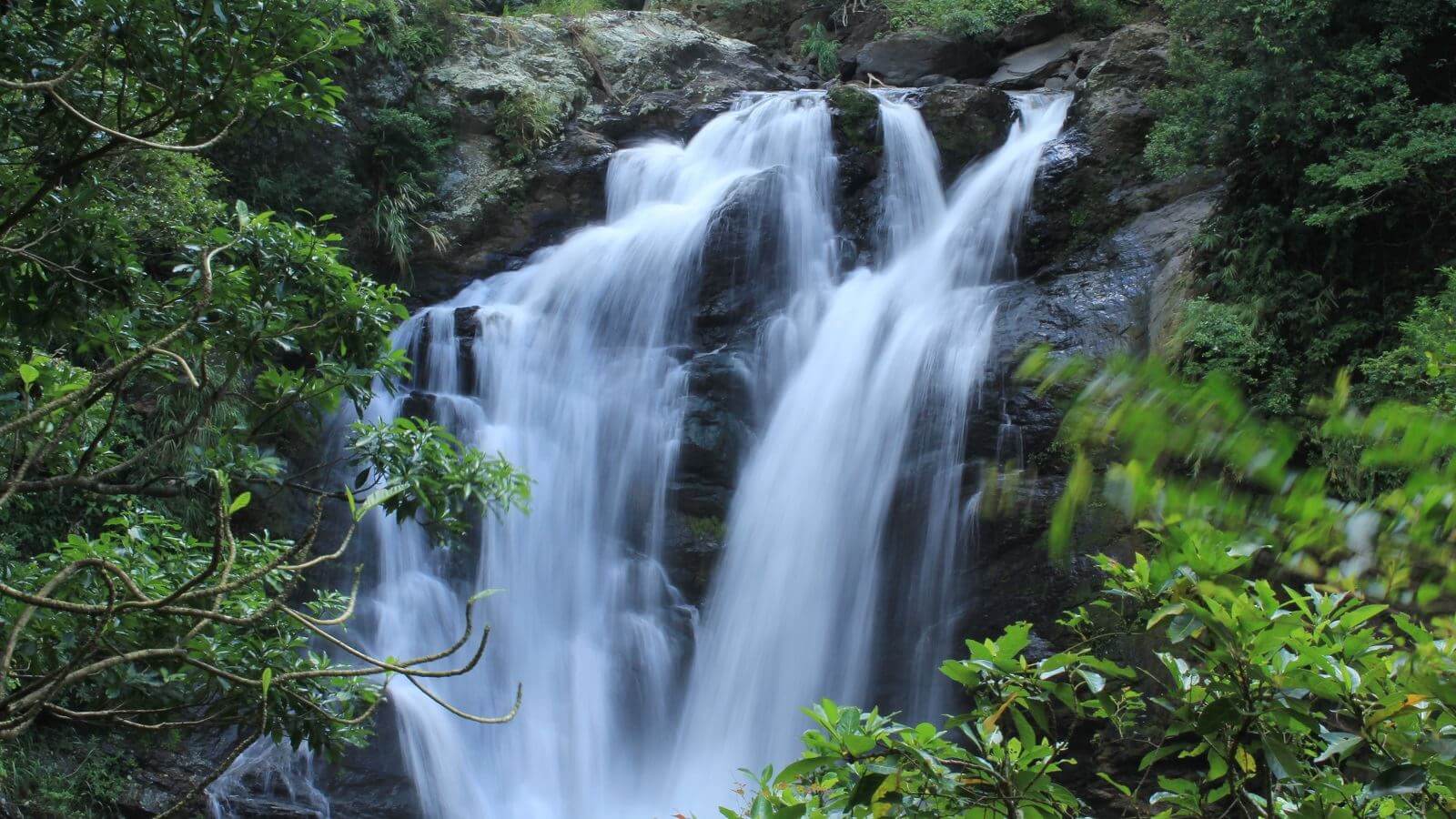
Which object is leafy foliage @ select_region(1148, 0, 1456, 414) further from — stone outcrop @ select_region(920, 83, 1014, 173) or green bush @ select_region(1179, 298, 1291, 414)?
stone outcrop @ select_region(920, 83, 1014, 173)

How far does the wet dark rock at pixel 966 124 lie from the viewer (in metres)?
12.6

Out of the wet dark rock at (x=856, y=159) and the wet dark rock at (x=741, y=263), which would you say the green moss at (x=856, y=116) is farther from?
the wet dark rock at (x=741, y=263)

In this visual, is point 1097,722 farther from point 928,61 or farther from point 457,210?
point 928,61

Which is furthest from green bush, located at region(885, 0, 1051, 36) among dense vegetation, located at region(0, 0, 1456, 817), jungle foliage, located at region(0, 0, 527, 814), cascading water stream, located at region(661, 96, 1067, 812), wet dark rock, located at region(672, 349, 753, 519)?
jungle foliage, located at region(0, 0, 527, 814)

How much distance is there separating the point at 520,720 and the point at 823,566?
3366mm

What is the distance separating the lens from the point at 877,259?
11984 millimetres

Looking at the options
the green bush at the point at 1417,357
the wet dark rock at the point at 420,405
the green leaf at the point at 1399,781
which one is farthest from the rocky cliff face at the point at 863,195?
the green leaf at the point at 1399,781

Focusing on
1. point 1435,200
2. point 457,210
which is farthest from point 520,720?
point 1435,200

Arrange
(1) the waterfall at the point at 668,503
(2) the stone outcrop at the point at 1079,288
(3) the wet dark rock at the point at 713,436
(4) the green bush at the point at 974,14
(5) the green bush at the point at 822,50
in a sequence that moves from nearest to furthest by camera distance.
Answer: (2) the stone outcrop at the point at 1079,288 < (1) the waterfall at the point at 668,503 < (3) the wet dark rock at the point at 713,436 < (4) the green bush at the point at 974,14 < (5) the green bush at the point at 822,50

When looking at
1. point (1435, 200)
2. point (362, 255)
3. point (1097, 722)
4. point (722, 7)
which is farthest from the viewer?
point (722, 7)

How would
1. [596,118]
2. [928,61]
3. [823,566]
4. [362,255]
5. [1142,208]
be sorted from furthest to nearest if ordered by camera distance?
1. [928,61]
2. [596,118]
3. [362,255]
4. [1142,208]
5. [823,566]

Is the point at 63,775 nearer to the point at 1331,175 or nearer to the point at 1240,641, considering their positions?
the point at 1240,641

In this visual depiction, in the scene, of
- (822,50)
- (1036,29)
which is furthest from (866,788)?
(822,50)

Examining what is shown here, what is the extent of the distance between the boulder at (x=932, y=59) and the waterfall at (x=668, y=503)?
3.49 metres
